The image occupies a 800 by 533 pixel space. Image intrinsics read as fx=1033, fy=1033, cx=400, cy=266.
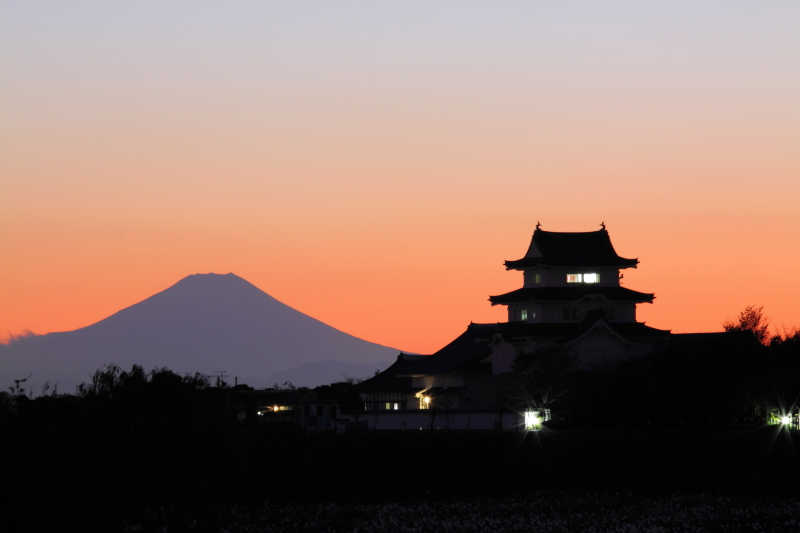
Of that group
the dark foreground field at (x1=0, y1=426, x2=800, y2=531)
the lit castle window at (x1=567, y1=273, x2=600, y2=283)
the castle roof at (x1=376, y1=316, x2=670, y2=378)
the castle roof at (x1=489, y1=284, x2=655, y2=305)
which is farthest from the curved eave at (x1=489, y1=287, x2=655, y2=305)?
the dark foreground field at (x1=0, y1=426, x2=800, y2=531)

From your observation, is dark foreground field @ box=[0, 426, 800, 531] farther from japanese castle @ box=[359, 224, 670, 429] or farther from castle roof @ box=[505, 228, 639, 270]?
castle roof @ box=[505, 228, 639, 270]

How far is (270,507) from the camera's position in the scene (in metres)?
36.0

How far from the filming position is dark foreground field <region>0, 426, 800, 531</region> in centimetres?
2011

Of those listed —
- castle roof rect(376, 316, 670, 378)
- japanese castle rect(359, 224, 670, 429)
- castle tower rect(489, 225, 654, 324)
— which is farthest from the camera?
castle tower rect(489, 225, 654, 324)

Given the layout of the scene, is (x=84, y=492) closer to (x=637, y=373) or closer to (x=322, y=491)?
(x=322, y=491)

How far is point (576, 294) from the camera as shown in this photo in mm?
70625

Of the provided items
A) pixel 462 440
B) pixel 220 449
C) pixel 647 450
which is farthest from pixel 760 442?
pixel 220 449

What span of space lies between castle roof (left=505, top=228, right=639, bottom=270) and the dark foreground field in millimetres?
22281

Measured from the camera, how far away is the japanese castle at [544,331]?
219ft

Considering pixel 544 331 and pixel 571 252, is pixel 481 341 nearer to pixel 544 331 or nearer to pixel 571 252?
pixel 544 331

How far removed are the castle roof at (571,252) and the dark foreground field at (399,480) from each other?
73.1 ft

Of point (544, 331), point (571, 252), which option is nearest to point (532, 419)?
point (544, 331)

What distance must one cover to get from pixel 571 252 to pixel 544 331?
7.45 meters

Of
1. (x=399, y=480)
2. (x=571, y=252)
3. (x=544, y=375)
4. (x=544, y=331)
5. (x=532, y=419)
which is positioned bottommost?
(x=399, y=480)
